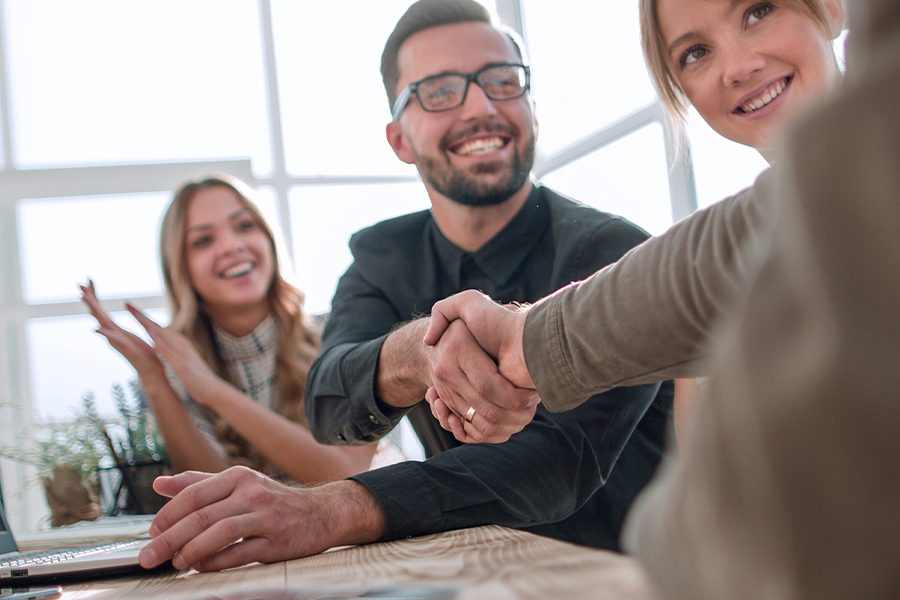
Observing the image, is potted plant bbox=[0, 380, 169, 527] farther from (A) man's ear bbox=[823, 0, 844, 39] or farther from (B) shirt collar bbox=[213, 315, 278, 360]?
(A) man's ear bbox=[823, 0, 844, 39]

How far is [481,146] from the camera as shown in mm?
2189

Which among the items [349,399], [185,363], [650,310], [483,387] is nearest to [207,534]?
[483,387]

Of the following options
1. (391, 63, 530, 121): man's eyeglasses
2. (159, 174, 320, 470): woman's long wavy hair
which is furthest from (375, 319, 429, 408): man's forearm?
(159, 174, 320, 470): woman's long wavy hair

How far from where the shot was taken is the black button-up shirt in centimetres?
121

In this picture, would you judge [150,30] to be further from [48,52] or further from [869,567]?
[869,567]

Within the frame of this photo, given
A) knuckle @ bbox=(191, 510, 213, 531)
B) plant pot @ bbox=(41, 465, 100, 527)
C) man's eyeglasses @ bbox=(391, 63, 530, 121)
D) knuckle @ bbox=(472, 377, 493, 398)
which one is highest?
man's eyeglasses @ bbox=(391, 63, 530, 121)

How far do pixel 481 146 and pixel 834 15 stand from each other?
2.59ft

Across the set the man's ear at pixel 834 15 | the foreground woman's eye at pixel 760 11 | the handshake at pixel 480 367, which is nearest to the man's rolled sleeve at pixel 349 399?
the handshake at pixel 480 367

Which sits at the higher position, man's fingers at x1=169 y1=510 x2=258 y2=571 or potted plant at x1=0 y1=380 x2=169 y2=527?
man's fingers at x1=169 y1=510 x2=258 y2=571

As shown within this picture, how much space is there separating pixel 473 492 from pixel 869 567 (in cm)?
99

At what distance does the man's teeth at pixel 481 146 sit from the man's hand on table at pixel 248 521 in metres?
1.20

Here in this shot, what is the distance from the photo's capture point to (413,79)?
2307mm

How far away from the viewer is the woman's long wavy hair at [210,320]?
9.91ft

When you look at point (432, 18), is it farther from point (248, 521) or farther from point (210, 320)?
point (248, 521)
